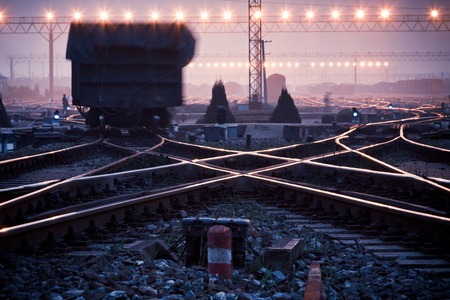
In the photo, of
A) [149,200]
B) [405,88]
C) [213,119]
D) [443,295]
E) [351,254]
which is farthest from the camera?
[405,88]

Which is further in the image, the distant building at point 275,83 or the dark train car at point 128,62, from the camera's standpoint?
the distant building at point 275,83

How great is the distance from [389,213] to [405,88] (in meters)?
134

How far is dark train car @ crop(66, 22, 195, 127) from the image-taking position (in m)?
16.4

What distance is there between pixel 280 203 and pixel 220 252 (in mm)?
2888

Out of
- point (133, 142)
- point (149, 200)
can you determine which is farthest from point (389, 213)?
point (133, 142)

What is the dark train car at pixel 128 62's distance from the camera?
16438 millimetres

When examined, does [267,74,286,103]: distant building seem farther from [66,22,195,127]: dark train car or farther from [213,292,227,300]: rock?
[213,292,227,300]: rock

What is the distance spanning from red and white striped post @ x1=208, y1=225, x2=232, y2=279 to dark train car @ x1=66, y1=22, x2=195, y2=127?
13109 millimetres

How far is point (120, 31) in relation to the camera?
16625mm

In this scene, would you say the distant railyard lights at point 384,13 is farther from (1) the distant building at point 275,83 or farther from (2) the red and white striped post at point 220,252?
(2) the red and white striped post at point 220,252

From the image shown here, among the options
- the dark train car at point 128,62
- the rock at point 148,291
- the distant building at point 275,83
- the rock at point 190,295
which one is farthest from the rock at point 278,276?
the distant building at point 275,83

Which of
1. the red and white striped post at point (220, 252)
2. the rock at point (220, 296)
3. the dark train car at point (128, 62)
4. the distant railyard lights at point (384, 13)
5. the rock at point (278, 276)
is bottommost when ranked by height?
the rock at point (278, 276)

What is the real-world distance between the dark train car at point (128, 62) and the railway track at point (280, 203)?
757 cm

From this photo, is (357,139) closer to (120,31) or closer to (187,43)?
(187,43)
